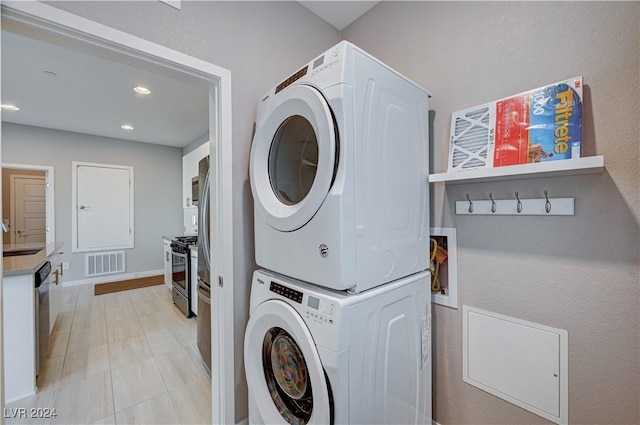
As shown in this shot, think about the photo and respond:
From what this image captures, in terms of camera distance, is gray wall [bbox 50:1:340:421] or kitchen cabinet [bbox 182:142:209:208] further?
kitchen cabinet [bbox 182:142:209:208]

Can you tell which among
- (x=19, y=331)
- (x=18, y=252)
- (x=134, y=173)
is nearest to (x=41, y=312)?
(x=19, y=331)

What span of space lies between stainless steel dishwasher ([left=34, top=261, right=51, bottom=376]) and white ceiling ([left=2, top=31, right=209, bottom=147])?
1.67 meters

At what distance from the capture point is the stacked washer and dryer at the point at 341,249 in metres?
0.97

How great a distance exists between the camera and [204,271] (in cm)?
216

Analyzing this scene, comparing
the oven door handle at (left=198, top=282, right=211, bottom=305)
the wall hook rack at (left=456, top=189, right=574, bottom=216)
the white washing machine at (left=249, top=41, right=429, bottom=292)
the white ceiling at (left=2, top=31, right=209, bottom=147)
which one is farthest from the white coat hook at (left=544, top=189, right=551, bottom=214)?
the oven door handle at (left=198, top=282, right=211, bottom=305)

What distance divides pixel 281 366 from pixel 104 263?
5264mm

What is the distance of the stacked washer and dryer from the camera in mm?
968

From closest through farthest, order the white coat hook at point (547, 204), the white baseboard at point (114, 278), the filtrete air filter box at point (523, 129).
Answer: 1. the filtrete air filter box at point (523, 129)
2. the white coat hook at point (547, 204)
3. the white baseboard at point (114, 278)

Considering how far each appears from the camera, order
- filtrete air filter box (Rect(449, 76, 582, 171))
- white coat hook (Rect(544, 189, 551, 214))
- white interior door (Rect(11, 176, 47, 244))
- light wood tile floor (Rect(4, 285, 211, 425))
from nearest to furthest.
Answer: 1. filtrete air filter box (Rect(449, 76, 582, 171))
2. white coat hook (Rect(544, 189, 551, 214))
3. light wood tile floor (Rect(4, 285, 211, 425))
4. white interior door (Rect(11, 176, 47, 244))

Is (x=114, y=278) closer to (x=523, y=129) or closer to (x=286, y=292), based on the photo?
(x=286, y=292)

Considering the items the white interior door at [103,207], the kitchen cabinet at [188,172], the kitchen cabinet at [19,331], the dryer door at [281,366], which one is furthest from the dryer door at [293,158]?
the white interior door at [103,207]

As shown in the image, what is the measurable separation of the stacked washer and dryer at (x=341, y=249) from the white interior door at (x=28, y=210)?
649cm

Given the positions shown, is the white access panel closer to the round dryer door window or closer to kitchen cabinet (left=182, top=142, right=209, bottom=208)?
the round dryer door window

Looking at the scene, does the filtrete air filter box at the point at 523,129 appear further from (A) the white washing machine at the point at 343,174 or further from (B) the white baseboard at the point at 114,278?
(B) the white baseboard at the point at 114,278
